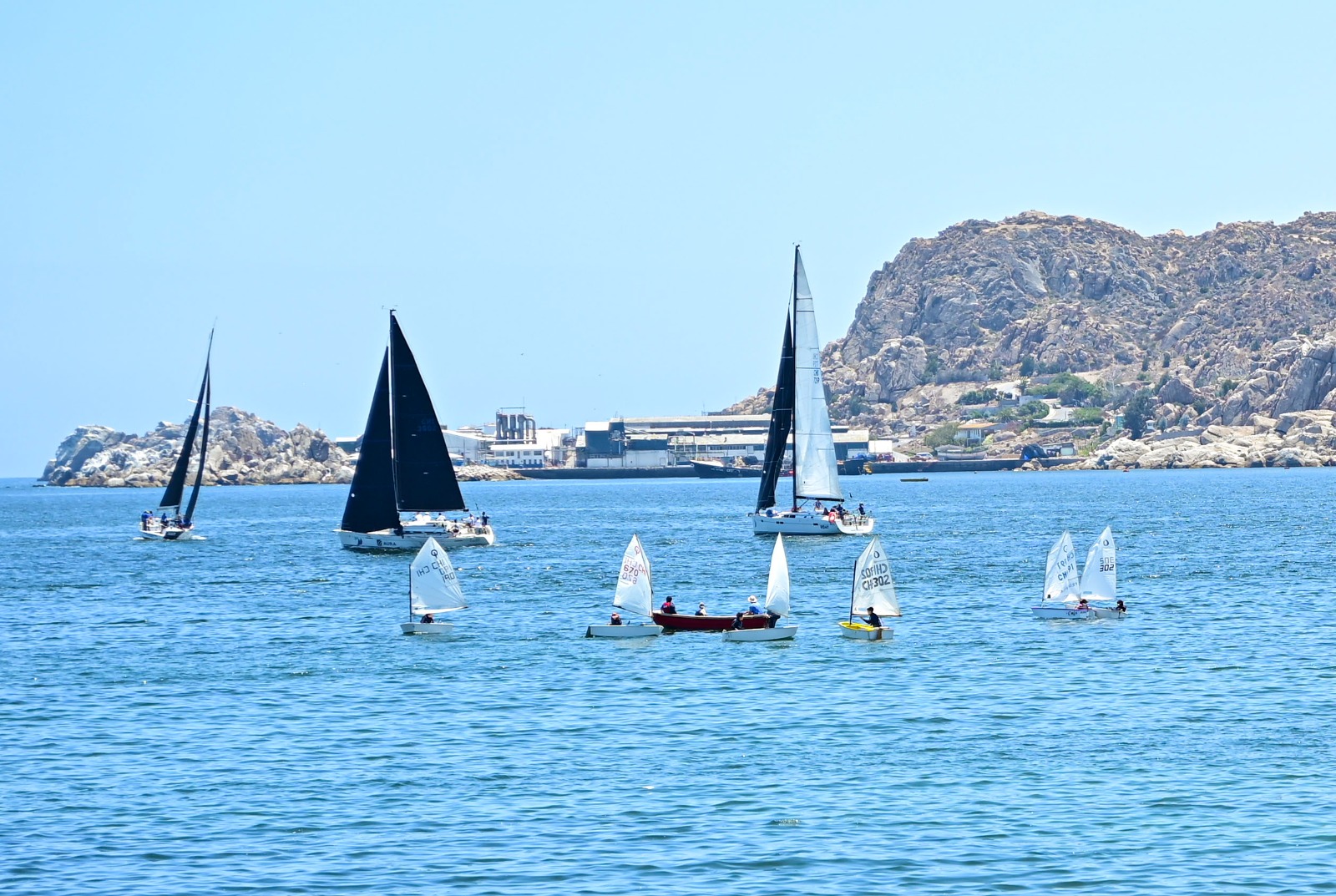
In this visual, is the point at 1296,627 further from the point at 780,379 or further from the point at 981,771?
the point at 780,379

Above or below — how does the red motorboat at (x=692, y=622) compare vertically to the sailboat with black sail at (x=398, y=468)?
below

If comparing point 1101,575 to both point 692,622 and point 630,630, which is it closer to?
point 692,622

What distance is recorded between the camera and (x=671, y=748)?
39.8 meters

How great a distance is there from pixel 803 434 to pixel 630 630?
58720 mm

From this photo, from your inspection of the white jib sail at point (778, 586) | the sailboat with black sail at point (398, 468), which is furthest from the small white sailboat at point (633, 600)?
the sailboat with black sail at point (398, 468)

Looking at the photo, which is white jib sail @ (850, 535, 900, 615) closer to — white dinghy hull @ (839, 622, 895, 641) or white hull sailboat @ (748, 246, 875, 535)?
white dinghy hull @ (839, 622, 895, 641)

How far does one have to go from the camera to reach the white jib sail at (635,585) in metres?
59.3

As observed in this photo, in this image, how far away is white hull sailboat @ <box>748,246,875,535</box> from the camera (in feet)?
382

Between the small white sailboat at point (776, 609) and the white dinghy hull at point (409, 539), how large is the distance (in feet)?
165

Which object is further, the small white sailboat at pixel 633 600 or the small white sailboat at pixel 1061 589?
the small white sailboat at pixel 1061 589

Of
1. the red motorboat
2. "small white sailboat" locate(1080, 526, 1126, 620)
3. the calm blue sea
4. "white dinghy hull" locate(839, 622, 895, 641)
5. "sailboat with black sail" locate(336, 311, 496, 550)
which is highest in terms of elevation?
"sailboat with black sail" locate(336, 311, 496, 550)

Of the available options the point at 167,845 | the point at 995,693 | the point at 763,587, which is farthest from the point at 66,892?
the point at 763,587

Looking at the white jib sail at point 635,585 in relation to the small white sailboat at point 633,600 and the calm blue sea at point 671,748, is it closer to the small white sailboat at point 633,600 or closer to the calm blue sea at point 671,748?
the small white sailboat at point 633,600

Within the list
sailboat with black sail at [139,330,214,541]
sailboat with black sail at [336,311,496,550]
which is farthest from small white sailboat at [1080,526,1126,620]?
sailboat with black sail at [139,330,214,541]
